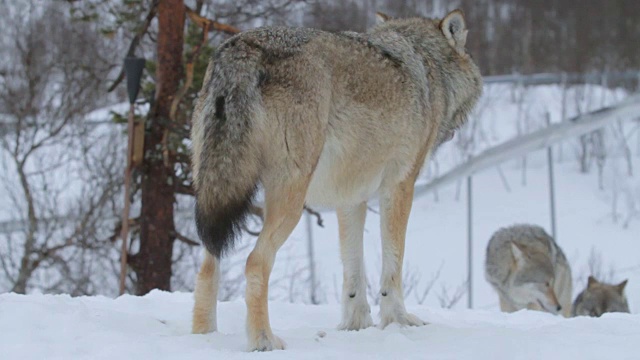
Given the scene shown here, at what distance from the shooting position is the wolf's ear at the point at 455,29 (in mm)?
5789

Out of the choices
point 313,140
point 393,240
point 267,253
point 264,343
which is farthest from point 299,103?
point 393,240

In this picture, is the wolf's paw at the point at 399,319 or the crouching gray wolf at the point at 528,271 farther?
the crouching gray wolf at the point at 528,271

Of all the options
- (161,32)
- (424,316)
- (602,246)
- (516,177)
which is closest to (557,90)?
(516,177)

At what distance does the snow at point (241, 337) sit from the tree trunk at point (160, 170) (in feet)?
11.9

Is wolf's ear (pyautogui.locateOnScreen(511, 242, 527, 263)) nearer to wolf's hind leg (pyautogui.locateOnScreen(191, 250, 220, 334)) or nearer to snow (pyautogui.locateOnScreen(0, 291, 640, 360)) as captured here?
snow (pyautogui.locateOnScreen(0, 291, 640, 360))

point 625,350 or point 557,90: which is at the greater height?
point 557,90

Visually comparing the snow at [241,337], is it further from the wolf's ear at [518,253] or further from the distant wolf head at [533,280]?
the wolf's ear at [518,253]

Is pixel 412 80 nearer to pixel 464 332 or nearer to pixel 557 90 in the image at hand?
pixel 464 332

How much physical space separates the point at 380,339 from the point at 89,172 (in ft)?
30.2

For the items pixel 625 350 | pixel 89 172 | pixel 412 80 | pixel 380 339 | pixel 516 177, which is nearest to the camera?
pixel 625 350

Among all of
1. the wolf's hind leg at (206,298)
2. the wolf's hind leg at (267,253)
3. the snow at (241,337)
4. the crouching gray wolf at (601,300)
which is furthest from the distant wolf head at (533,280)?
the wolf's hind leg at (267,253)

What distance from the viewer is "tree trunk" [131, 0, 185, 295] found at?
345 inches

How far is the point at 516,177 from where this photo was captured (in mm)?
19109

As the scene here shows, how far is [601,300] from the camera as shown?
8.31 meters
